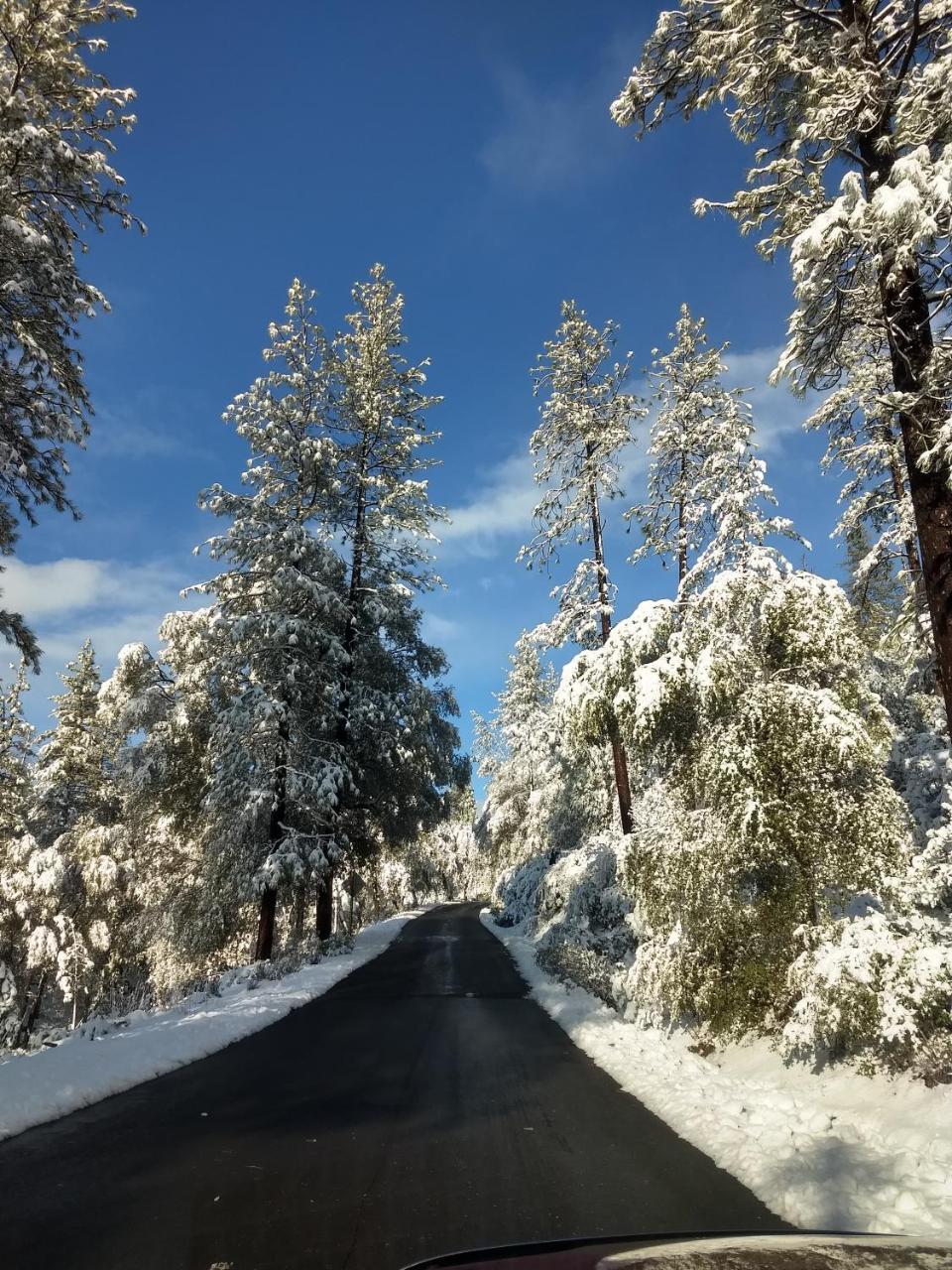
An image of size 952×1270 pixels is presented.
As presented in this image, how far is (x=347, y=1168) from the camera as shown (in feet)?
16.5

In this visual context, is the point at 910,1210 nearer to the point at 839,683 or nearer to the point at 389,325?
the point at 839,683

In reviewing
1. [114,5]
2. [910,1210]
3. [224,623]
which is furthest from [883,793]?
[114,5]

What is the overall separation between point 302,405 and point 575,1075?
1814 cm

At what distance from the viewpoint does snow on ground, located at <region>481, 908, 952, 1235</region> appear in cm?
430

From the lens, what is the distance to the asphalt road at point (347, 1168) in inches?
156

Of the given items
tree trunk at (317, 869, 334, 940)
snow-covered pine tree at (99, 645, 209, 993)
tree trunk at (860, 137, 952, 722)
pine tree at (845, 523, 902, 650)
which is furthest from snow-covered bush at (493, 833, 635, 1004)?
tree trunk at (860, 137, 952, 722)

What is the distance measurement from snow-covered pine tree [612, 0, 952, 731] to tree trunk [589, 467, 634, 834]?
28.3 feet

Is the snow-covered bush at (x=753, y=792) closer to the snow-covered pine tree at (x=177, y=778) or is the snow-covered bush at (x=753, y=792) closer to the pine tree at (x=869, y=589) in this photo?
the pine tree at (x=869, y=589)

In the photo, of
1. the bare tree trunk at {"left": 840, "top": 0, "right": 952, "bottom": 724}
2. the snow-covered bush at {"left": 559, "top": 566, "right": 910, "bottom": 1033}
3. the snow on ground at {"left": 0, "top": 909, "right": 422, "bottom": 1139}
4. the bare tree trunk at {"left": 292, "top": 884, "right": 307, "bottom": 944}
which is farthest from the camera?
the bare tree trunk at {"left": 292, "top": 884, "right": 307, "bottom": 944}

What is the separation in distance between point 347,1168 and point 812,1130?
360 cm

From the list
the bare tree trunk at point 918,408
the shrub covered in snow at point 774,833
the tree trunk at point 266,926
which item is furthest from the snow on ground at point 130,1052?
the bare tree trunk at point 918,408

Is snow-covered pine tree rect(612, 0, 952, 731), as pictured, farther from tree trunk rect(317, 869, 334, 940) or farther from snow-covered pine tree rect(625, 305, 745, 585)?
tree trunk rect(317, 869, 334, 940)

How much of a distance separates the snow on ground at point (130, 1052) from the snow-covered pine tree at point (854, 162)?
357 inches

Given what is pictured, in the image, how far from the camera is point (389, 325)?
951 inches
